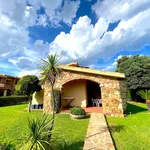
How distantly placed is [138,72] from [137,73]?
308mm

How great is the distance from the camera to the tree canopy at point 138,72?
2880 cm

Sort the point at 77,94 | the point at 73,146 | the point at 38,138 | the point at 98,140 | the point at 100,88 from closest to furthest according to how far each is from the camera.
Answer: the point at 38,138
the point at 73,146
the point at 98,140
the point at 100,88
the point at 77,94

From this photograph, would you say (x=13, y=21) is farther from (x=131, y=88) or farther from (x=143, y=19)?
(x=131, y=88)

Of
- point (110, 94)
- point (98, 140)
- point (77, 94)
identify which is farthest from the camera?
point (77, 94)

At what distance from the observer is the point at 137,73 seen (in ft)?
97.0

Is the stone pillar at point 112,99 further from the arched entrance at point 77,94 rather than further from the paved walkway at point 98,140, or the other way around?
the paved walkway at point 98,140

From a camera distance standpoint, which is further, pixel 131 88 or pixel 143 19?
pixel 131 88

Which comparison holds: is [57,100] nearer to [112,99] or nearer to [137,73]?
[112,99]

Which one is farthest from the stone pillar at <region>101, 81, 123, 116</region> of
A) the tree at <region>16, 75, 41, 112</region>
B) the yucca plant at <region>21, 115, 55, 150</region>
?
the yucca plant at <region>21, 115, 55, 150</region>

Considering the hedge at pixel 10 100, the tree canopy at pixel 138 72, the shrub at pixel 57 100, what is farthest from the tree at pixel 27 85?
the tree canopy at pixel 138 72

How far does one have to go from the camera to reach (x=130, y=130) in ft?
32.6

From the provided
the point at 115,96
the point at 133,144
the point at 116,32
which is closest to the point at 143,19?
the point at 116,32

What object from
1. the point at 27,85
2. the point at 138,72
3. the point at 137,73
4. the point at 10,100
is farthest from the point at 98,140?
the point at 138,72

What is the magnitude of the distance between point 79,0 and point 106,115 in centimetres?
1426
